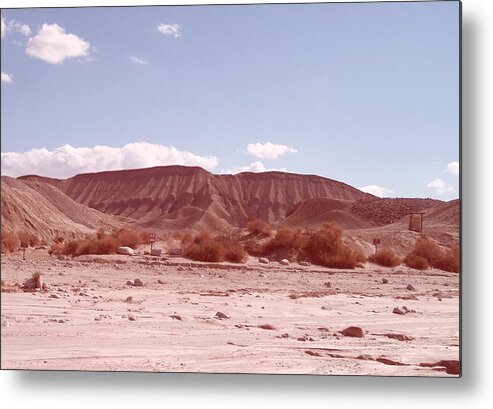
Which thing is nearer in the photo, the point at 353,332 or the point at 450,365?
the point at 450,365

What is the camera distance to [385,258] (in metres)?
6.49

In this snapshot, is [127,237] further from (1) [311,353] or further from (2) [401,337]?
(2) [401,337]

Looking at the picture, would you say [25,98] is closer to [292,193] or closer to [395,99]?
[292,193]

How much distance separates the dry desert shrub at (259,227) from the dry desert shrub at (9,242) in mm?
1828

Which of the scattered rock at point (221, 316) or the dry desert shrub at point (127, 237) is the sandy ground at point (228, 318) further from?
the dry desert shrub at point (127, 237)

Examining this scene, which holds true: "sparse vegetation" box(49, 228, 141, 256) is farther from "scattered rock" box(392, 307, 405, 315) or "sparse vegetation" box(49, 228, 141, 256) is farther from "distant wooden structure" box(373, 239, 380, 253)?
"scattered rock" box(392, 307, 405, 315)

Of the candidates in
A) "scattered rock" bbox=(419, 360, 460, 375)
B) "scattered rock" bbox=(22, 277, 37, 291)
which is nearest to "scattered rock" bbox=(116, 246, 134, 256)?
"scattered rock" bbox=(22, 277, 37, 291)

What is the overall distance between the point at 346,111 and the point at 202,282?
1774mm

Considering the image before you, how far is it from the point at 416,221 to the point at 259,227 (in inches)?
46.6

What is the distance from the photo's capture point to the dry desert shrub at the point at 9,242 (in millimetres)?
6605

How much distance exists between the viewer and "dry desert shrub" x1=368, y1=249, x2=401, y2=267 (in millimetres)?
6424

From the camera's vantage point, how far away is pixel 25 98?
649 cm

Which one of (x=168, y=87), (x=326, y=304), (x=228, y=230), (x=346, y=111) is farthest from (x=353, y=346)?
(x=168, y=87)

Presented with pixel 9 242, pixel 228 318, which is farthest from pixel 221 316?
pixel 9 242
